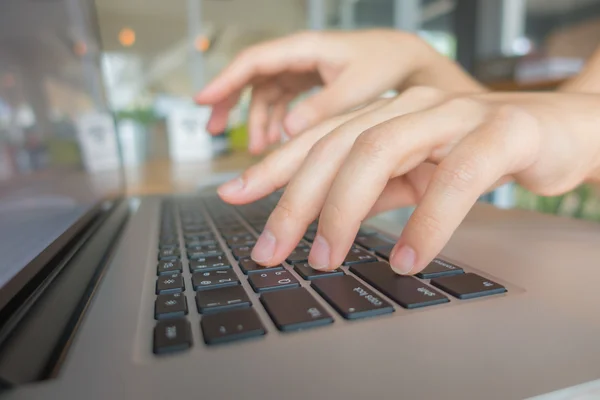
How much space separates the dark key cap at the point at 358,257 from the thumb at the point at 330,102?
26 centimetres

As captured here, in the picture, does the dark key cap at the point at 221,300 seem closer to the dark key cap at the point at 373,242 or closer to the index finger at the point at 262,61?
the dark key cap at the point at 373,242

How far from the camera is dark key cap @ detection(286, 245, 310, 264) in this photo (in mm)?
341

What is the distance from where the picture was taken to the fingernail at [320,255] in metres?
0.31

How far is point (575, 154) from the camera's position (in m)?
→ 0.37

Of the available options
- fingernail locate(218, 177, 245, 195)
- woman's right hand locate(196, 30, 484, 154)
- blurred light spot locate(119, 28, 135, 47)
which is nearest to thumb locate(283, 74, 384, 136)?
woman's right hand locate(196, 30, 484, 154)

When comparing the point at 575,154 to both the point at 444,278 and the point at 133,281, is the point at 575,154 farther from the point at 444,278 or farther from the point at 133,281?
the point at 133,281

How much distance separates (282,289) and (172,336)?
0.08 m

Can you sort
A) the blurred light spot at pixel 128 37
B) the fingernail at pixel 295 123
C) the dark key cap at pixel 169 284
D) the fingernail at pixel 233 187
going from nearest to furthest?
the dark key cap at pixel 169 284 → the fingernail at pixel 233 187 → the fingernail at pixel 295 123 → the blurred light spot at pixel 128 37

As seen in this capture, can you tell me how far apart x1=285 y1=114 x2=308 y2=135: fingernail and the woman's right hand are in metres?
0.03

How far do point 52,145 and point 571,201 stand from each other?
186 cm

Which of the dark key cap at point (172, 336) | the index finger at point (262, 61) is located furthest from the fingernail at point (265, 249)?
the index finger at point (262, 61)

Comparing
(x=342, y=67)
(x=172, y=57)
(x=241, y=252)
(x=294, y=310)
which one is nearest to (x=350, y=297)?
(x=294, y=310)

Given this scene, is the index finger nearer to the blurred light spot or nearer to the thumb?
the thumb

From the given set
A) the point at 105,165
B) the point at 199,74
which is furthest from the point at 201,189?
the point at 199,74
